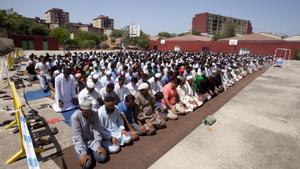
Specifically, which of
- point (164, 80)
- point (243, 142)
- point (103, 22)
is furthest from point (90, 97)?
point (103, 22)

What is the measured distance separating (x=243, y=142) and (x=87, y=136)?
11.6 feet

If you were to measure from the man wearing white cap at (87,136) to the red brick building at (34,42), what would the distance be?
3583 centimetres

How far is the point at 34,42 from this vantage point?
33844 mm

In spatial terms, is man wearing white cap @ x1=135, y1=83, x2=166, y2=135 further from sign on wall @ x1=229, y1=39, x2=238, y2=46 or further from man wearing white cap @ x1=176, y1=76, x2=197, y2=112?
sign on wall @ x1=229, y1=39, x2=238, y2=46

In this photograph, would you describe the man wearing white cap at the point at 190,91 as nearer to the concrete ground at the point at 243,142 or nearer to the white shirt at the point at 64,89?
the concrete ground at the point at 243,142

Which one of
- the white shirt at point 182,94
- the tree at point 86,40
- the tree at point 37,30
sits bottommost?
the white shirt at point 182,94

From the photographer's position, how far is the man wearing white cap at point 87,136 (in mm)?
3408

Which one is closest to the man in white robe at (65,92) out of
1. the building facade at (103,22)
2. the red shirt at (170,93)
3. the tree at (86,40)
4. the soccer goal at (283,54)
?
the red shirt at (170,93)

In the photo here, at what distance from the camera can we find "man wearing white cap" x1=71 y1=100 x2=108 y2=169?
3.41 meters

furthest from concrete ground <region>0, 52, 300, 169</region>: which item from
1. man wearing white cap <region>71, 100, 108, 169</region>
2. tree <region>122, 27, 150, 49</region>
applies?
tree <region>122, 27, 150, 49</region>

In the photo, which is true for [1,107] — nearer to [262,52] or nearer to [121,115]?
[121,115]

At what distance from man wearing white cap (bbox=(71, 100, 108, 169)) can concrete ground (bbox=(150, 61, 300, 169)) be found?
1.07 meters

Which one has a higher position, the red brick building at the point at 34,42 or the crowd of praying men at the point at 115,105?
the red brick building at the point at 34,42

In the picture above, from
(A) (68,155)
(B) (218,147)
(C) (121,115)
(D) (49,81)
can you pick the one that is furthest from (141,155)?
(D) (49,81)
